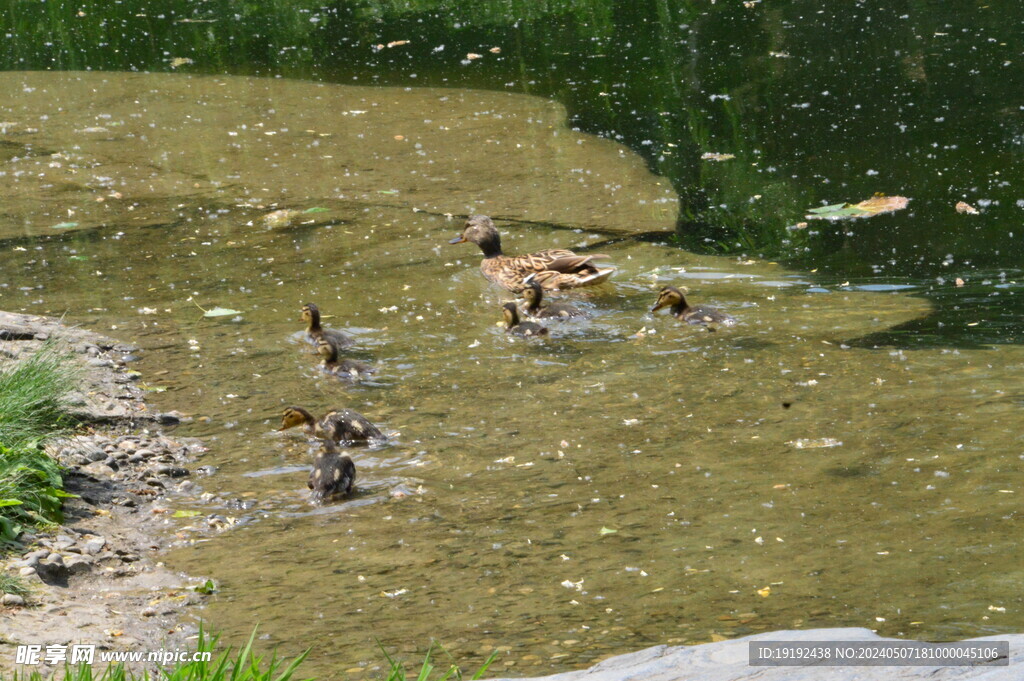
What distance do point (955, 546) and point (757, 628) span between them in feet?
3.52

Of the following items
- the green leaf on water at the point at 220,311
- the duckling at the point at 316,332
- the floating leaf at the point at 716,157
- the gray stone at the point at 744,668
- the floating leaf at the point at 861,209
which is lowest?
the green leaf on water at the point at 220,311

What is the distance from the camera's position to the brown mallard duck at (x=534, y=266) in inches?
344

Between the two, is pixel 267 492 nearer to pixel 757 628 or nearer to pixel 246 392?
pixel 246 392

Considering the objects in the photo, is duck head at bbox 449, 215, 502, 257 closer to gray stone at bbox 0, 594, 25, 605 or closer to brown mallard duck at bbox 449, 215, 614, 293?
brown mallard duck at bbox 449, 215, 614, 293

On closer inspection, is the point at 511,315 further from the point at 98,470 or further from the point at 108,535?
the point at 108,535

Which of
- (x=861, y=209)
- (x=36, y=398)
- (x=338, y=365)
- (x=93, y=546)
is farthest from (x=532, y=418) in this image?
(x=861, y=209)

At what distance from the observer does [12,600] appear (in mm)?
Answer: 4422

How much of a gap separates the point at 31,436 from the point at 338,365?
2150mm

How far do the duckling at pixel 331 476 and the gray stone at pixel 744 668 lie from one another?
6.88ft

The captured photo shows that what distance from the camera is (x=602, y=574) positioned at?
4.77m

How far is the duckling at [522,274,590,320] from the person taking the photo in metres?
8.20

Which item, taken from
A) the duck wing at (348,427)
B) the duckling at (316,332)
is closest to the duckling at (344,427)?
the duck wing at (348,427)

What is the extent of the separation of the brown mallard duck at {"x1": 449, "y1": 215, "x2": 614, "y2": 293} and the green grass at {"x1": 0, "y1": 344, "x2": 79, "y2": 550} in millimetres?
→ 3586
